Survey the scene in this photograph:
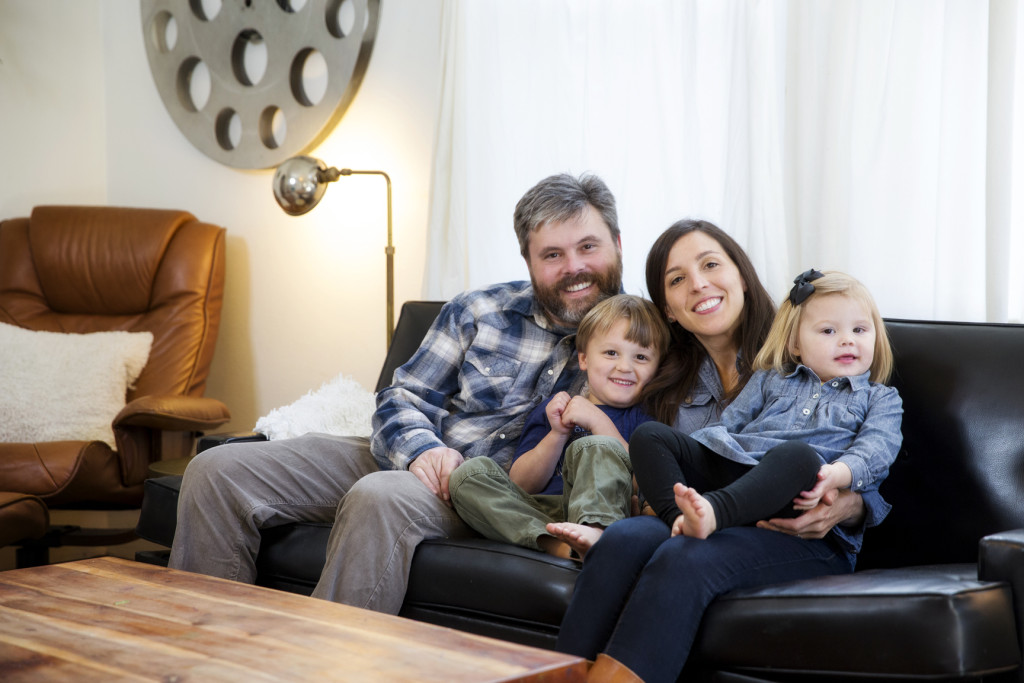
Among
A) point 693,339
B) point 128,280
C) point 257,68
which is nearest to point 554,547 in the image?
point 693,339

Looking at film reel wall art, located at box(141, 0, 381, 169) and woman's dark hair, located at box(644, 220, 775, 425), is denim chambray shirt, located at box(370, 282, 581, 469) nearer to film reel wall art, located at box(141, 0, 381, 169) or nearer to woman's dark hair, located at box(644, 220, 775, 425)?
woman's dark hair, located at box(644, 220, 775, 425)

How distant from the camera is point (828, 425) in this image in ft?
5.56

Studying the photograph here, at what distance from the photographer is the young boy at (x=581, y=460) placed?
173cm

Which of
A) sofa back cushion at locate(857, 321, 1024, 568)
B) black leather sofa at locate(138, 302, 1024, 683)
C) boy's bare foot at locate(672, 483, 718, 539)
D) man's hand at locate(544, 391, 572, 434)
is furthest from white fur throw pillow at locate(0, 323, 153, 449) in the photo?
sofa back cushion at locate(857, 321, 1024, 568)

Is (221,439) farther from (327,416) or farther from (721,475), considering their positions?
(721,475)

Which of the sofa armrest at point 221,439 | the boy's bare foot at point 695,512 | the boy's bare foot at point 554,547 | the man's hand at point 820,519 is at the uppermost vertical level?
the boy's bare foot at point 695,512

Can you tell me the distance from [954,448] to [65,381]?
2.70 meters

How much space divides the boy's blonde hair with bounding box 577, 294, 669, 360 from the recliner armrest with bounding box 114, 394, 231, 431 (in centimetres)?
145

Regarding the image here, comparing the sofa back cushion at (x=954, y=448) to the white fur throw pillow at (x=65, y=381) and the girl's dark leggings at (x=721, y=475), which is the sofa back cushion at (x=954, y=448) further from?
the white fur throw pillow at (x=65, y=381)

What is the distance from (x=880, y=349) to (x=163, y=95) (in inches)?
119

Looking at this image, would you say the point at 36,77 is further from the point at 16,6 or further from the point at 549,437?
the point at 549,437

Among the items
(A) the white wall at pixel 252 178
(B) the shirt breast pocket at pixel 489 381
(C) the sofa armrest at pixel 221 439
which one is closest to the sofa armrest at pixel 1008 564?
(B) the shirt breast pocket at pixel 489 381

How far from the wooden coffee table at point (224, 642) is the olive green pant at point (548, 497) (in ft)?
1.57

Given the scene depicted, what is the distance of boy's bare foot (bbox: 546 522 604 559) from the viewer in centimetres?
160
